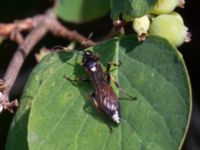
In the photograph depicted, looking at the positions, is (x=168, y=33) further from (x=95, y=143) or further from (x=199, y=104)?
(x=199, y=104)

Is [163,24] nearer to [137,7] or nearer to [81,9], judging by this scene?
[137,7]

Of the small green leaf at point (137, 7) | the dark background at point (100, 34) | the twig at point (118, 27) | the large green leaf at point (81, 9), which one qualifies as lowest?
the dark background at point (100, 34)

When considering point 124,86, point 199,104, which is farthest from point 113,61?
point 199,104

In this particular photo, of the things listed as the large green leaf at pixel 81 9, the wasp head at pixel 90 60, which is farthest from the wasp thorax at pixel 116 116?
the large green leaf at pixel 81 9

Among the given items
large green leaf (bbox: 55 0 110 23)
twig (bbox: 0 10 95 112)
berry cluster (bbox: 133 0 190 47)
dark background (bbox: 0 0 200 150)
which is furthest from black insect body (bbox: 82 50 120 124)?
dark background (bbox: 0 0 200 150)

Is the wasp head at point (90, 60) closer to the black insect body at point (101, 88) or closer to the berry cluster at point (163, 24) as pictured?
the black insect body at point (101, 88)

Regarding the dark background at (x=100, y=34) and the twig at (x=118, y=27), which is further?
the dark background at (x=100, y=34)

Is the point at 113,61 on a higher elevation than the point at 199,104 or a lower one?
higher

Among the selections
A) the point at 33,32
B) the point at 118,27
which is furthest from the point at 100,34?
the point at 118,27
